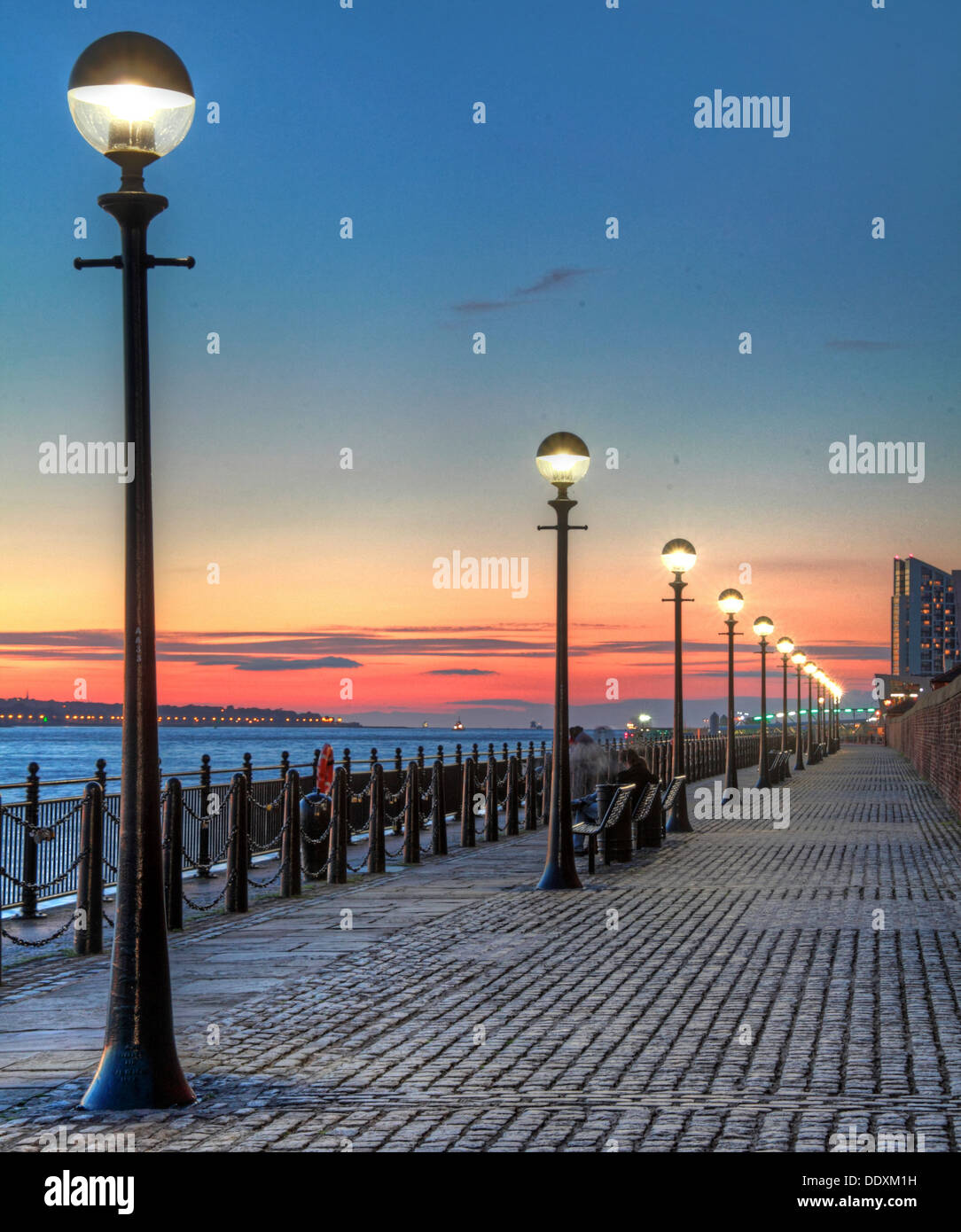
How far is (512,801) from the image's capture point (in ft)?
83.7

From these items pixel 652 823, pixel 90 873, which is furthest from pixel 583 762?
pixel 90 873

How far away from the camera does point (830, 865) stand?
18703mm

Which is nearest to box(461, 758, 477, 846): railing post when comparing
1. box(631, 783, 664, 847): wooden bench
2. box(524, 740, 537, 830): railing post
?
box(631, 783, 664, 847): wooden bench

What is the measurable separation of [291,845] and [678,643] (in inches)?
412

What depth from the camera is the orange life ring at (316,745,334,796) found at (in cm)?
1928

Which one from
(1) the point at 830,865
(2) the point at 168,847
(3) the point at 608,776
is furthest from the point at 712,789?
(2) the point at 168,847

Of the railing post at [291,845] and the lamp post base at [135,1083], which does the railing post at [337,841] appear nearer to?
the railing post at [291,845]

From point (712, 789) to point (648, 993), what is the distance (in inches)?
1243

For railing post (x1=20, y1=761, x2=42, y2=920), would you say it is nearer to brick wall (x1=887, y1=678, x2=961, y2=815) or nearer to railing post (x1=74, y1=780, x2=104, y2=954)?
railing post (x1=74, y1=780, x2=104, y2=954)

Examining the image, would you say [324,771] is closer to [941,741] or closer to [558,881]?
[558,881]

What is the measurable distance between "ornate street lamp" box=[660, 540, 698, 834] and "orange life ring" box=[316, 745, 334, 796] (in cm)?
648

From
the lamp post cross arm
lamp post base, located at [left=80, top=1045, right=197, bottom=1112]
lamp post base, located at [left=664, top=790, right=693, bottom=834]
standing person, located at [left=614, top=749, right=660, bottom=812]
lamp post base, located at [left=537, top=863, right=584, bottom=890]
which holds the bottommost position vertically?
lamp post base, located at [left=664, top=790, right=693, bottom=834]
